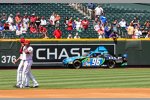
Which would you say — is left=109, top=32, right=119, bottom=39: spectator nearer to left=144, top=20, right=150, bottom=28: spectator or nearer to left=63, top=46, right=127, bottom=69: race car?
left=63, top=46, right=127, bottom=69: race car

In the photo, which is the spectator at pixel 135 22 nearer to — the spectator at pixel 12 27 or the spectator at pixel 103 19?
the spectator at pixel 103 19

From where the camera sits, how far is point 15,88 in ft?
49.6

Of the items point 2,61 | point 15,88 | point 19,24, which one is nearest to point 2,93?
point 15,88

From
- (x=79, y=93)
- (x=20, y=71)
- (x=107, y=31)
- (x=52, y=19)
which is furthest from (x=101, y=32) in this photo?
(x=79, y=93)

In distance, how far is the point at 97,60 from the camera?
27266 mm

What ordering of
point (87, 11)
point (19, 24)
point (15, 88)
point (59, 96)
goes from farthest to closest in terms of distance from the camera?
point (87, 11)
point (19, 24)
point (15, 88)
point (59, 96)

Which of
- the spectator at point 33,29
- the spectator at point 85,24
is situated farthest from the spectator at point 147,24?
the spectator at point 33,29

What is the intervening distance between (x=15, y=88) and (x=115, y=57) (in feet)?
43.0

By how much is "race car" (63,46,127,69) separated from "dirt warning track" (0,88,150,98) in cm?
1207

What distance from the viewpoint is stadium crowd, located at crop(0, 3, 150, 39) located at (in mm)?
28453

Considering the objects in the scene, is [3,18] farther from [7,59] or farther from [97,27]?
[97,27]

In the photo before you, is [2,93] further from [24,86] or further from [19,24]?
[19,24]

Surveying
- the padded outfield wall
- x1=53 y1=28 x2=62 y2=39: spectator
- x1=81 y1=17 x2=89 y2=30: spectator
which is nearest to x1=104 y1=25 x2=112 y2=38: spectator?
the padded outfield wall

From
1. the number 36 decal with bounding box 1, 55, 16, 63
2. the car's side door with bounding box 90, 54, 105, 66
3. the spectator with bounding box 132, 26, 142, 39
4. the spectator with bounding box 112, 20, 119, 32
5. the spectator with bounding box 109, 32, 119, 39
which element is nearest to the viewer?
the number 36 decal with bounding box 1, 55, 16, 63
